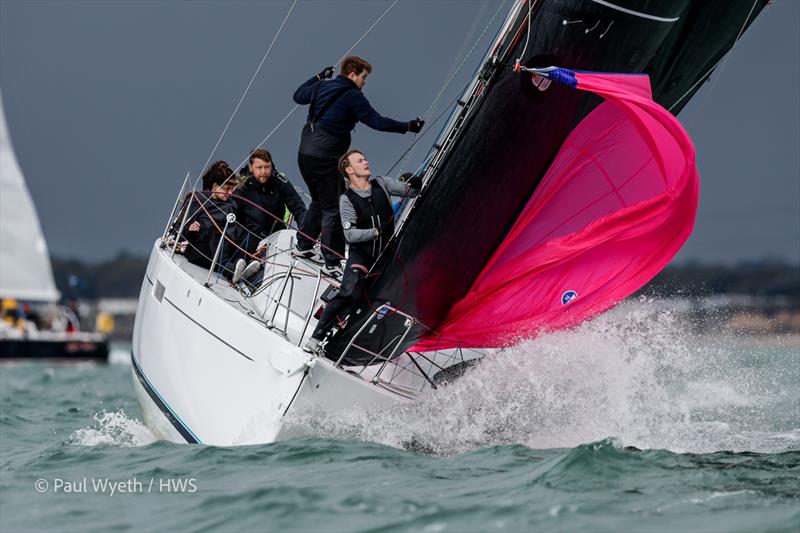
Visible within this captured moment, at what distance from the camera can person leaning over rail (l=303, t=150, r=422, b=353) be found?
5.76m

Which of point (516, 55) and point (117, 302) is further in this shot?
point (117, 302)

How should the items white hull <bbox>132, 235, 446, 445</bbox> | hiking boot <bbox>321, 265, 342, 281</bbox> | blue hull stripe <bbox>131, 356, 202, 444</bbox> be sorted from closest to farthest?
white hull <bbox>132, 235, 446, 445</bbox> → blue hull stripe <bbox>131, 356, 202, 444</bbox> → hiking boot <bbox>321, 265, 342, 281</bbox>

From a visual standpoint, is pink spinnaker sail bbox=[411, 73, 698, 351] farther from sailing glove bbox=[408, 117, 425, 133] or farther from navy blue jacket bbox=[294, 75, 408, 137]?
navy blue jacket bbox=[294, 75, 408, 137]

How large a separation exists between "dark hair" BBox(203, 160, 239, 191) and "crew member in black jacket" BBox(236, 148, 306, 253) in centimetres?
12

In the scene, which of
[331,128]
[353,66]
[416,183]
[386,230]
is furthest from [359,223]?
[353,66]

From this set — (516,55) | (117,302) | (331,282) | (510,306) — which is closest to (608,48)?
(516,55)

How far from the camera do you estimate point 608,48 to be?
18.9ft

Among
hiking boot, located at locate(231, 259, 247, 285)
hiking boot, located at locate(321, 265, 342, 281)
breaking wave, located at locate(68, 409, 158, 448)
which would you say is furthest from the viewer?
hiking boot, located at locate(231, 259, 247, 285)

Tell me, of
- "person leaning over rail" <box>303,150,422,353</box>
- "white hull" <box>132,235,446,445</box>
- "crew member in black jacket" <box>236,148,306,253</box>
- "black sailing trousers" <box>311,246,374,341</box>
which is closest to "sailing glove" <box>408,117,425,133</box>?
"person leaning over rail" <box>303,150,422,353</box>

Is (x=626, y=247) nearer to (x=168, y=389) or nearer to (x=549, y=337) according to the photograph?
(x=549, y=337)

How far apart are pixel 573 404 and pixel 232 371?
180cm

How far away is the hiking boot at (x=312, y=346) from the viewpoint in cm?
566

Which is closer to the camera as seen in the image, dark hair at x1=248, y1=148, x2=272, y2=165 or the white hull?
the white hull

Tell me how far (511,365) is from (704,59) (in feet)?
7.89
